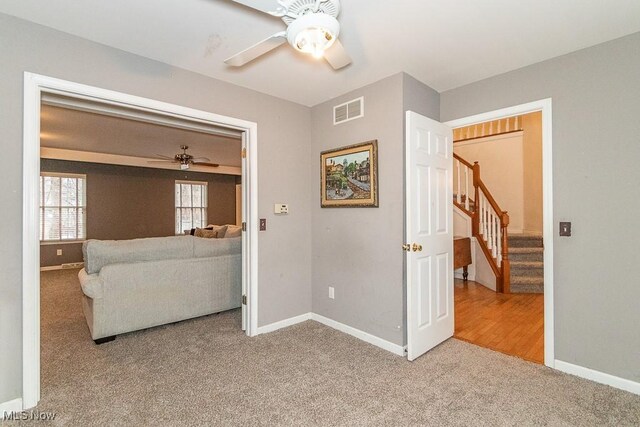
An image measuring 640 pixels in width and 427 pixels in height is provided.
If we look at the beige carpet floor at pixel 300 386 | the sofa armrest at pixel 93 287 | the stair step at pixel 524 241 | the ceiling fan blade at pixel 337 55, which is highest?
the ceiling fan blade at pixel 337 55

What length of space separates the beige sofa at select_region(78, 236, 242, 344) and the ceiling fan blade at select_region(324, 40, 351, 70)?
252 centimetres

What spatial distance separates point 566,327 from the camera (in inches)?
89.8

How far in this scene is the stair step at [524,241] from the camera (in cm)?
490

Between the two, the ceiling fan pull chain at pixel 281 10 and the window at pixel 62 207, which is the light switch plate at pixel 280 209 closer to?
the ceiling fan pull chain at pixel 281 10

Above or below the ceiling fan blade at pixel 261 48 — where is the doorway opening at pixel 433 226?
below

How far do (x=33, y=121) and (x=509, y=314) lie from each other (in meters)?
4.69

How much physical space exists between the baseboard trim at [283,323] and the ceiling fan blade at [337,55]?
2.50 m

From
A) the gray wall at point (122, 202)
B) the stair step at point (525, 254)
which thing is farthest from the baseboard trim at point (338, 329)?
the gray wall at point (122, 202)

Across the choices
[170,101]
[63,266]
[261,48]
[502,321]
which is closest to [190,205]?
[63,266]

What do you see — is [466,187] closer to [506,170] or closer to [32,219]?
[506,170]

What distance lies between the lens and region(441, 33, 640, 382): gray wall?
2.03m

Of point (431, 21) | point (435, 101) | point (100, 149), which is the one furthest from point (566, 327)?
point (100, 149)

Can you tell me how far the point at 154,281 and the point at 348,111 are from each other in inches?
104

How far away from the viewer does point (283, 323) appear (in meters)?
3.21
